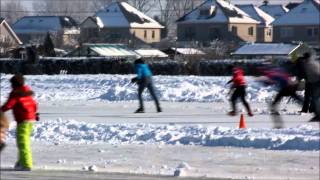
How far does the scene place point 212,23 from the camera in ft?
338

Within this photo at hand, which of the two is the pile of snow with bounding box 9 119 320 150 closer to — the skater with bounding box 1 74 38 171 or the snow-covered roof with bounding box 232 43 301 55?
the skater with bounding box 1 74 38 171

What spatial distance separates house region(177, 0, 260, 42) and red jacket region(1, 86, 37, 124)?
3527 inches

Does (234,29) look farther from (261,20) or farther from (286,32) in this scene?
(286,32)

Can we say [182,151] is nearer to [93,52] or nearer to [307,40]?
[93,52]

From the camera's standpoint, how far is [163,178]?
12.3 metres

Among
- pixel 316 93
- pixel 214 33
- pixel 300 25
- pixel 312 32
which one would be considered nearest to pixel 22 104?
pixel 316 93

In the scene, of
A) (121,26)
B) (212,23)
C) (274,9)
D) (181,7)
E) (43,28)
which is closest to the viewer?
(212,23)

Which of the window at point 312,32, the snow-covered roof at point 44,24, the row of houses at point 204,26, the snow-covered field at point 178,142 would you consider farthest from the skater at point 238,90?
the snow-covered roof at point 44,24

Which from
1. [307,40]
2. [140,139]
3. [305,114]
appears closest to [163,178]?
[140,139]

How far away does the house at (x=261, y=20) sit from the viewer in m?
112

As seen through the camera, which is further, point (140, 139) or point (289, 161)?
point (140, 139)

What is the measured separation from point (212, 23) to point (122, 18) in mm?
13324

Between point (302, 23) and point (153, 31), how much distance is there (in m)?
23.1

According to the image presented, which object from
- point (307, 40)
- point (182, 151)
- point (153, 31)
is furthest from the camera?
point (153, 31)
